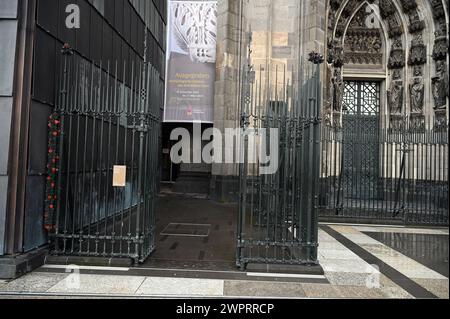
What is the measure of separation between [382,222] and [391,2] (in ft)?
30.9

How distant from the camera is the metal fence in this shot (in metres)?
11.2

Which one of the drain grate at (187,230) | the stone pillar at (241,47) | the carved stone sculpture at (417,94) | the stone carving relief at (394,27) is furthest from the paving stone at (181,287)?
the stone carving relief at (394,27)

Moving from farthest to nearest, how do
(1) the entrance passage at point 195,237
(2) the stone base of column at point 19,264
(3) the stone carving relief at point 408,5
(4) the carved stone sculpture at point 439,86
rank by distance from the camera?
(3) the stone carving relief at point 408,5 → (4) the carved stone sculpture at point 439,86 → (1) the entrance passage at point 195,237 → (2) the stone base of column at point 19,264

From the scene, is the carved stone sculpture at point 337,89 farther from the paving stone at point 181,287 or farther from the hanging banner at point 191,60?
the paving stone at point 181,287

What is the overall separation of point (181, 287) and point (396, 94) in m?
13.3

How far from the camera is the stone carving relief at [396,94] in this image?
15.0 meters

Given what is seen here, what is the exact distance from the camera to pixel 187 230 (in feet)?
28.5

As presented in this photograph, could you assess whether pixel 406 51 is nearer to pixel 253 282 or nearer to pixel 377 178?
pixel 377 178

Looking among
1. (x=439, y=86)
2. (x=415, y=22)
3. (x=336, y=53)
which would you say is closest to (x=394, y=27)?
(x=415, y=22)

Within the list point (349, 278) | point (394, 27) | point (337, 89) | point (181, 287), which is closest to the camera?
point (181, 287)

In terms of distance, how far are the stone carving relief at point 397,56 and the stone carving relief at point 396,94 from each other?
29 cm

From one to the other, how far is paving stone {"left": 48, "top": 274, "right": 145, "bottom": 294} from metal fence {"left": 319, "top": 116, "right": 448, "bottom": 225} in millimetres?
7361

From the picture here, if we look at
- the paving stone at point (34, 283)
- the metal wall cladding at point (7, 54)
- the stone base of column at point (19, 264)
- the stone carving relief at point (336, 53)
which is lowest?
the paving stone at point (34, 283)

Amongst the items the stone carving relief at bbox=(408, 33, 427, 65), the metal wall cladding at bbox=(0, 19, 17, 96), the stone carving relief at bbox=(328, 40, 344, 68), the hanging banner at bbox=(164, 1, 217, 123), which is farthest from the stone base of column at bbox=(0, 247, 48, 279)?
the stone carving relief at bbox=(408, 33, 427, 65)
